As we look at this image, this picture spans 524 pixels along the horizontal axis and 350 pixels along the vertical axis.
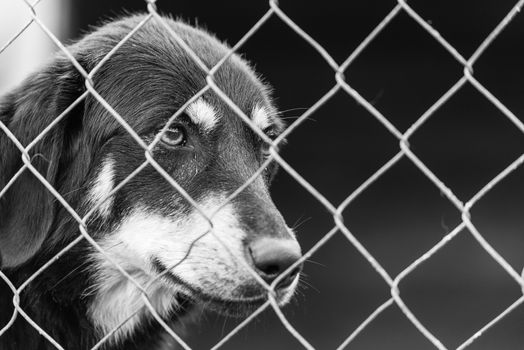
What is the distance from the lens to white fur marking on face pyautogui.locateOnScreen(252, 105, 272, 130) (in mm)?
3232

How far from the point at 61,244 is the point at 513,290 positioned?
6399mm

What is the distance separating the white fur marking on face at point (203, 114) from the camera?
9.53 ft

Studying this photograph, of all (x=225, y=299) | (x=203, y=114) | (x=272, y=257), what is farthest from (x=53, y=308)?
(x=272, y=257)

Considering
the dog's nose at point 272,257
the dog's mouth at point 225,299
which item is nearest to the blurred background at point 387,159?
the dog's mouth at point 225,299

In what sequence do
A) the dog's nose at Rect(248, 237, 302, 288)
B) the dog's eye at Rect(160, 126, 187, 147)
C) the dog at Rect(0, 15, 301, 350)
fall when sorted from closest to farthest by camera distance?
the dog's nose at Rect(248, 237, 302, 288) < the dog at Rect(0, 15, 301, 350) < the dog's eye at Rect(160, 126, 187, 147)

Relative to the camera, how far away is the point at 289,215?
8.88 metres

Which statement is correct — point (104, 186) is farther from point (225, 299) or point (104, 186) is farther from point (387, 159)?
point (387, 159)

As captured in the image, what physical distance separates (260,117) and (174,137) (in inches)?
19.0

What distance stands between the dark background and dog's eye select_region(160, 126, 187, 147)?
16.6 ft

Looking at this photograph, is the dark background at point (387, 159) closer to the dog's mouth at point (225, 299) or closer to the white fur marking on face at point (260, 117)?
the white fur marking on face at point (260, 117)

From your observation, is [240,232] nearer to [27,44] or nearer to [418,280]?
[418,280]

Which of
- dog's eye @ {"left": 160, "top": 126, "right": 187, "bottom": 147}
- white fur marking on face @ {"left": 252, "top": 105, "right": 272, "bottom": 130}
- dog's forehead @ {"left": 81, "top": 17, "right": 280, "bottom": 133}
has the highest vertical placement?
dog's forehead @ {"left": 81, "top": 17, "right": 280, "bottom": 133}

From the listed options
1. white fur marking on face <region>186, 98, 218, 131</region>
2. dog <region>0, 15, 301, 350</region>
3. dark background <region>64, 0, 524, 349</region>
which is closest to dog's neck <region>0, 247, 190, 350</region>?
dog <region>0, 15, 301, 350</region>

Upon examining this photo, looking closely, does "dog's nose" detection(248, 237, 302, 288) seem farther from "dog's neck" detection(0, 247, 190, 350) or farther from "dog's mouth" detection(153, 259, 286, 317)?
"dog's neck" detection(0, 247, 190, 350)
